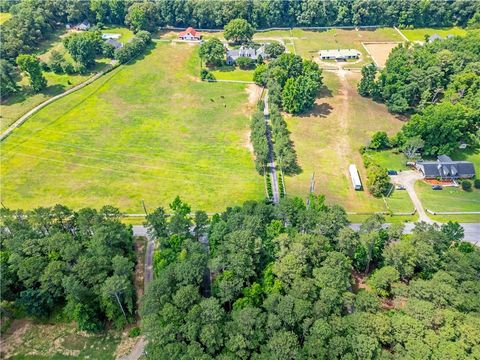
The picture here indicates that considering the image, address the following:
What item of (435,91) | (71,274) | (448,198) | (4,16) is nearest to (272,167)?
(448,198)

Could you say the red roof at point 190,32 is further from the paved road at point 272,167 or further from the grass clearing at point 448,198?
the grass clearing at point 448,198

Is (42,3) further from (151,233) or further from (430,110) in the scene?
(430,110)

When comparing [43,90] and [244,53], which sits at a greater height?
[244,53]

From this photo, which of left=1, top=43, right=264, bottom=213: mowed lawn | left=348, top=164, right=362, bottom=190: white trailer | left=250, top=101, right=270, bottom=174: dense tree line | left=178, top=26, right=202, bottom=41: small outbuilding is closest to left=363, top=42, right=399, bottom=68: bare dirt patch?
left=1, top=43, right=264, bottom=213: mowed lawn

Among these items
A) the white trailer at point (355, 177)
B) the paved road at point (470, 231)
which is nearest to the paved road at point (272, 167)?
the paved road at point (470, 231)

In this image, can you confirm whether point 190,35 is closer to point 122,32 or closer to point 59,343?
point 122,32

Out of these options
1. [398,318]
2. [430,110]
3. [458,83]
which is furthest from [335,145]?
[398,318]
